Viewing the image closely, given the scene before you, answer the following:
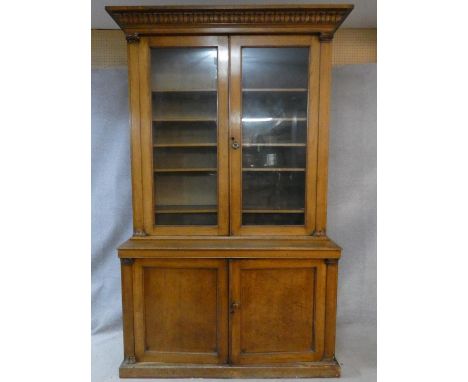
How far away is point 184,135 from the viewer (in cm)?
174

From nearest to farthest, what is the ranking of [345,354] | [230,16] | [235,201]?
[230,16] < [235,201] < [345,354]

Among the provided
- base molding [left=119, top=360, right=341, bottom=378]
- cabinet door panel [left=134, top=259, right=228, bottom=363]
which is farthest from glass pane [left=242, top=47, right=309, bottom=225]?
base molding [left=119, top=360, right=341, bottom=378]

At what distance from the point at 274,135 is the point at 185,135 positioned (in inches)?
18.9

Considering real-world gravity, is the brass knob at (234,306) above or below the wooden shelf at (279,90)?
below

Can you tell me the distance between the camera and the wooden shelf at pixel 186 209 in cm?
170

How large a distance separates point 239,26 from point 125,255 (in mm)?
1250

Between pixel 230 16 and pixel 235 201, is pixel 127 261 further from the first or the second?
pixel 230 16

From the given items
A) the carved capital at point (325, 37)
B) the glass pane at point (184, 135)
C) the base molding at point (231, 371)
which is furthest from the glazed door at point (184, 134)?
the base molding at point (231, 371)

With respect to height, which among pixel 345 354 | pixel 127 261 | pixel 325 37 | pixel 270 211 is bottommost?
pixel 345 354

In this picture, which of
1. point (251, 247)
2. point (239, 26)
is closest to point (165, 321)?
point (251, 247)

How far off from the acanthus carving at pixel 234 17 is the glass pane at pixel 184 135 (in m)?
0.14

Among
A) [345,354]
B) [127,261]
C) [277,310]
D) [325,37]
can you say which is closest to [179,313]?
[127,261]

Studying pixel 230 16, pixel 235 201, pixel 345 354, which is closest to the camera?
pixel 230 16

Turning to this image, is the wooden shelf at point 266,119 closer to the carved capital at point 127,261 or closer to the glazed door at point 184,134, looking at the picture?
the glazed door at point 184,134
